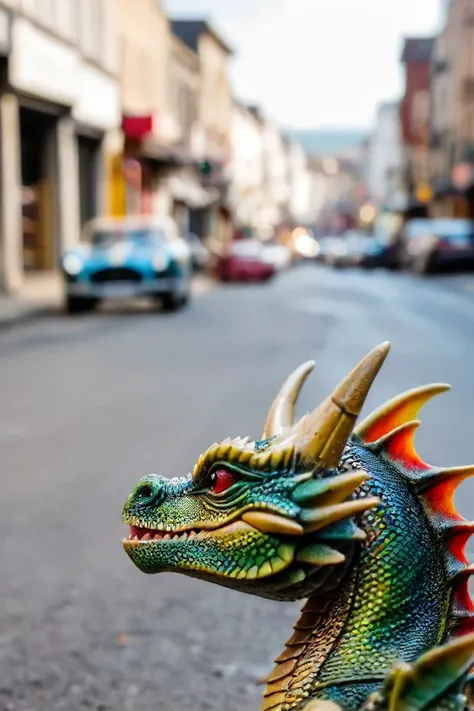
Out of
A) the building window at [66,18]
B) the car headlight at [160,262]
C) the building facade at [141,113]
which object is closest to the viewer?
the car headlight at [160,262]

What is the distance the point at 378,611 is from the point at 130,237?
16505 mm

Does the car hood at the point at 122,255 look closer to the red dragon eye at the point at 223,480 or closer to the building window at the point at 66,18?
the building window at the point at 66,18

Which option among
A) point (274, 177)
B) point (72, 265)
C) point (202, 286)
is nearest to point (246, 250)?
point (202, 286)

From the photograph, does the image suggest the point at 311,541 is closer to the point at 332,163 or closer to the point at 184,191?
the point at 184,191

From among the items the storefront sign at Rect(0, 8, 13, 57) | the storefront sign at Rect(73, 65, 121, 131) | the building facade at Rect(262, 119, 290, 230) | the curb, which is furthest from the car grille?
the building facade at Rect(262, 119, 290, 230)

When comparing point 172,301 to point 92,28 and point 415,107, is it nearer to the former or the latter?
point 92,28

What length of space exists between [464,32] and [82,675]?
49331 millimetres

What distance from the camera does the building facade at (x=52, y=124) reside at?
19766 millimetres

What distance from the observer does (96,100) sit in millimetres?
25812

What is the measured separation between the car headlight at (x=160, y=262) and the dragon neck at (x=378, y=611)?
15.3 m

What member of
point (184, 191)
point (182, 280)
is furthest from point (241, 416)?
point (184, 191)

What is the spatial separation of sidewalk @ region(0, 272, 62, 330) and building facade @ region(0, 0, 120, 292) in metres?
0.51

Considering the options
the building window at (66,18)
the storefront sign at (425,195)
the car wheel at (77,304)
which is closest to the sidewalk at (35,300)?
the car wheel at (77,304)

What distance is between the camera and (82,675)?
3143mm
